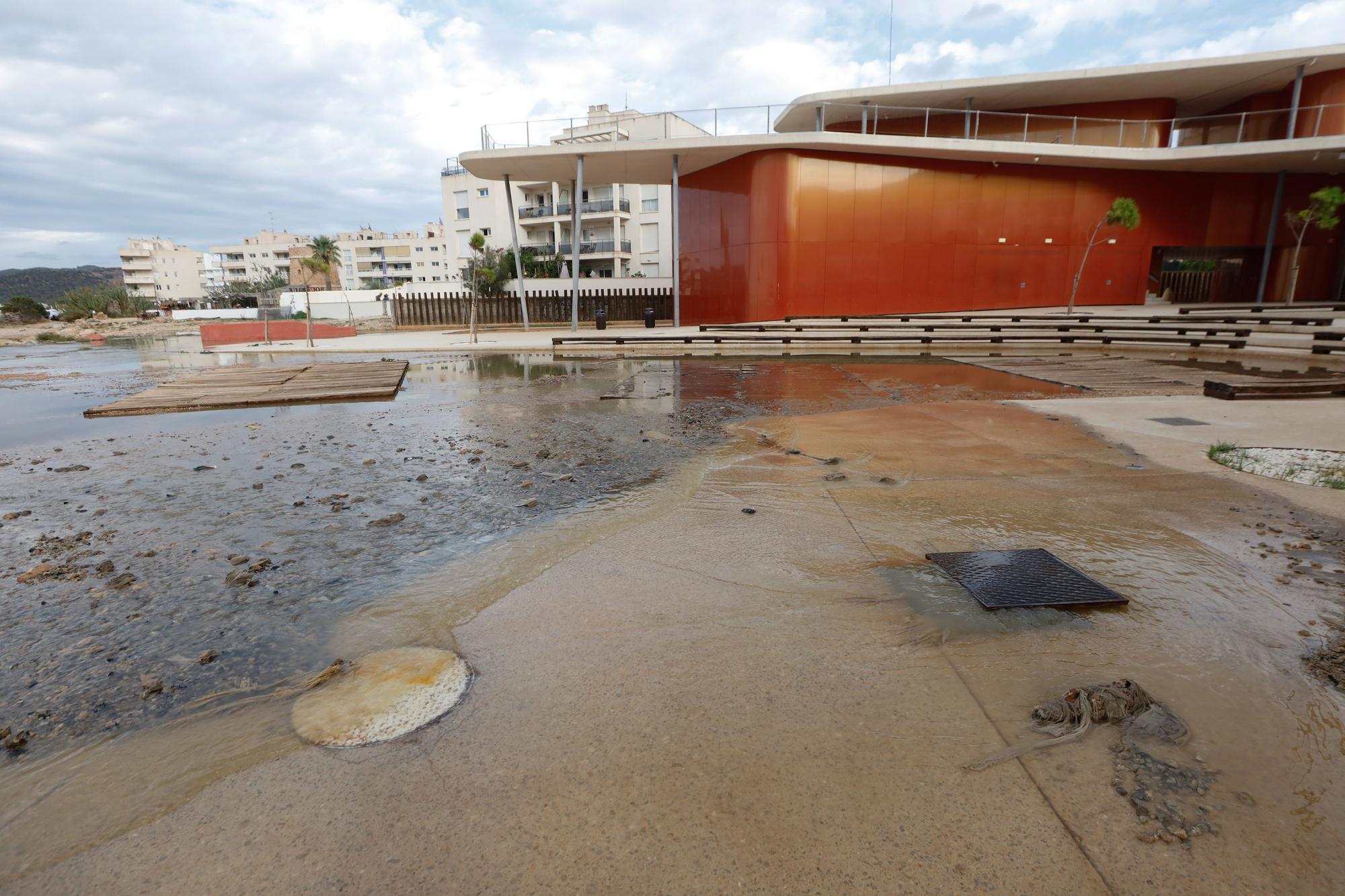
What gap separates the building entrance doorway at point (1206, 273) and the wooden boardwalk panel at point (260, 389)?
29.3 metres

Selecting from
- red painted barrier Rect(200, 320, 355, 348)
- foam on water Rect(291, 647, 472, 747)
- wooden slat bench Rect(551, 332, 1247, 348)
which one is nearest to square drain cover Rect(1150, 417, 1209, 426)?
foam on water Rect(291, 647, 472, 747)

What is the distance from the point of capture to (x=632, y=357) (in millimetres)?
16609

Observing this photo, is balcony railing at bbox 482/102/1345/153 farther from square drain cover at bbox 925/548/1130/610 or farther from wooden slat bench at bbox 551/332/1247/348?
square drain cover at bbox 925/548/1130/610

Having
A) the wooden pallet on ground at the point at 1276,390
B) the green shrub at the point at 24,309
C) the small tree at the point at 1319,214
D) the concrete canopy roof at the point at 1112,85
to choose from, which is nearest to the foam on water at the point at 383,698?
the wooden pallet on ground at the point at 1276,390

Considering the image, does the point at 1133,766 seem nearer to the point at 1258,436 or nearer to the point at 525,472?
the point at 525,472

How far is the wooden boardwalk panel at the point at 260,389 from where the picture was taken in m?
9.19

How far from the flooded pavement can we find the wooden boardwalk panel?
4310 millimetres

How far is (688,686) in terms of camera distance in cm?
245

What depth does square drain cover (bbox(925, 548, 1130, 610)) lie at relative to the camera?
119 inches

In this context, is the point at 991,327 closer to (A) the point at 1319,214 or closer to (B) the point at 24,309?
(A) the point at 1319,214

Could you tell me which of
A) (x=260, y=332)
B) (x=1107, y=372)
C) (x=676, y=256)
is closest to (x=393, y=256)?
(x=260, y=332)

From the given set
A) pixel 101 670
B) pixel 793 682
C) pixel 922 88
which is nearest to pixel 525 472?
pixel 101 670

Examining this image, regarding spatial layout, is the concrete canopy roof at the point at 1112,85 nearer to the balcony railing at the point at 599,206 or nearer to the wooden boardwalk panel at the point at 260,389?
the wooden boardwalk panel at the point at 260,389

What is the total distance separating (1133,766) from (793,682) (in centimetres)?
106
